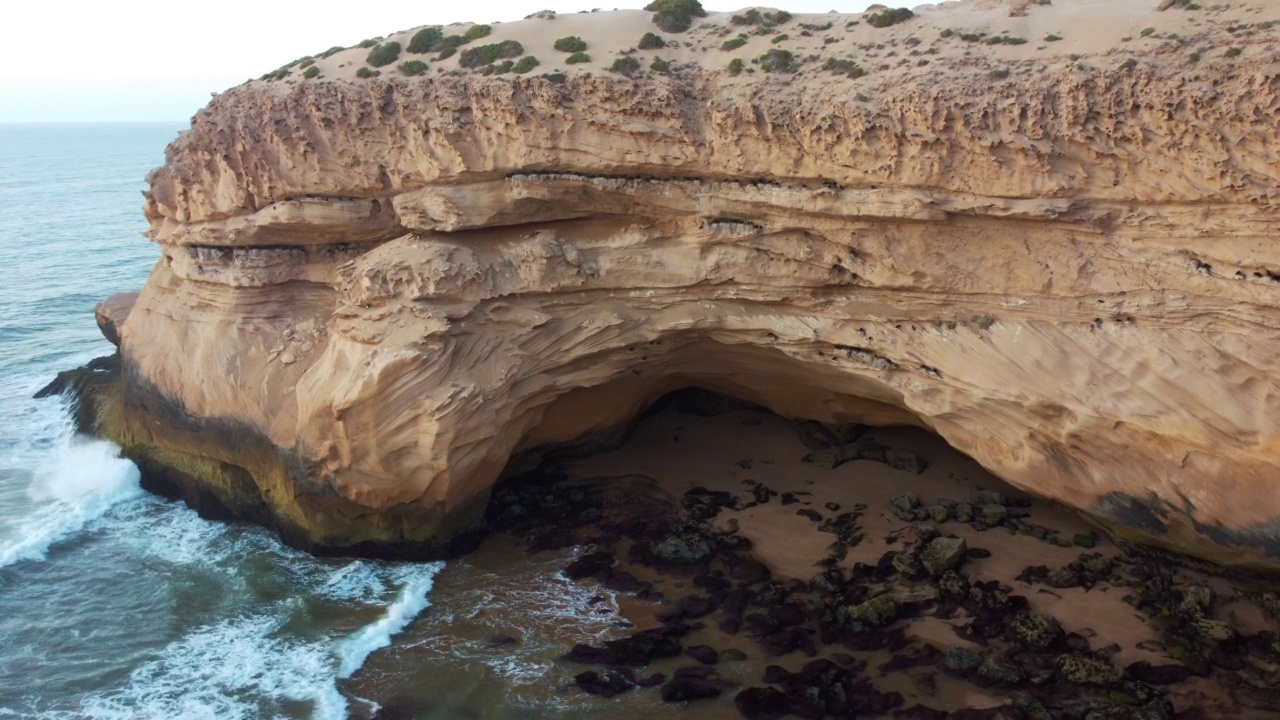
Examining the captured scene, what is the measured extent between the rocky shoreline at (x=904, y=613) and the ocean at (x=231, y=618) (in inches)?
47.8

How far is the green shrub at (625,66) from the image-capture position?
19.1 meters

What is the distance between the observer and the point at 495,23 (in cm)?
2250

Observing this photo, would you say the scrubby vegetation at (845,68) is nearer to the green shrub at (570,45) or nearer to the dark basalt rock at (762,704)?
the green shrub at (570,45)

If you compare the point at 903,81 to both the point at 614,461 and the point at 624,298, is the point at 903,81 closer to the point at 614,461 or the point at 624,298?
the point at 624,298

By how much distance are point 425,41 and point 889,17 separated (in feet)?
34.7

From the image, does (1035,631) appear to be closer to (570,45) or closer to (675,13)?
(570,45)

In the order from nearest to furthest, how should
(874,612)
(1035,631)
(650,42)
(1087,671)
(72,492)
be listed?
(1087,671) < (1035,631) < (874,612) < (650,42) < (72,492)

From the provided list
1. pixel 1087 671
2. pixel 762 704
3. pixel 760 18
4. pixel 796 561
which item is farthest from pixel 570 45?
pixel 1087 671

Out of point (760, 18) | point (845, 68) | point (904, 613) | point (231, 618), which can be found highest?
point (760, 18)

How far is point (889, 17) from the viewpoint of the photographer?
19.7 meters

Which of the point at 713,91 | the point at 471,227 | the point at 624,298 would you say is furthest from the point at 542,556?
the point at 713,91

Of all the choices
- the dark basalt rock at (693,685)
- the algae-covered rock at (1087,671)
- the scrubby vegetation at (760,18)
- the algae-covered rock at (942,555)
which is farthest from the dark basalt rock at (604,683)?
the scrubby vegetation at (760,18)

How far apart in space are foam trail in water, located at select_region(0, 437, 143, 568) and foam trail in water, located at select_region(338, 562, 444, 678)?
924 centimetres

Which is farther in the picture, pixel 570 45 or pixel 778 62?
pixel 570 45
